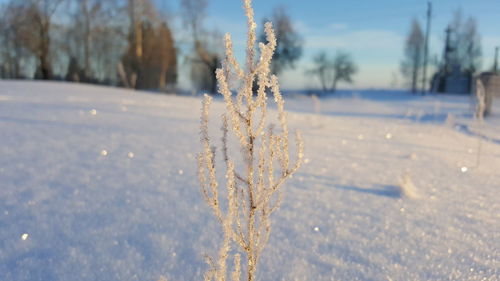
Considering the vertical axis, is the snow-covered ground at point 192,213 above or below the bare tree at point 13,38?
below

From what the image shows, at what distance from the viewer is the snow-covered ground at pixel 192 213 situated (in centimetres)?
177

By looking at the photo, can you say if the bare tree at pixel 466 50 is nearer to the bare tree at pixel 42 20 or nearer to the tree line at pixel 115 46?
the tree line at pixel 115 46

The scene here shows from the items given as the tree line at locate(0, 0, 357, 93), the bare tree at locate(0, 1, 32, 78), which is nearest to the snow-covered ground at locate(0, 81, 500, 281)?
the tree line at locate(0, 0, 357, 93)

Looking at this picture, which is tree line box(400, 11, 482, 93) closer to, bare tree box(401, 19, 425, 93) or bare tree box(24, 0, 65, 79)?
bare tree box(401, 19, 425, 93)

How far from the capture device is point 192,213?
2.36m

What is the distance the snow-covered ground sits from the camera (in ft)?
5.79

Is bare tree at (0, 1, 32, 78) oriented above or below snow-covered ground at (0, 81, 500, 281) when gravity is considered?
above

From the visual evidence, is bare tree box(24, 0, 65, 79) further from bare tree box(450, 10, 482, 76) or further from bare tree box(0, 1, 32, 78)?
bare tree box(450, 10, 482, 76)

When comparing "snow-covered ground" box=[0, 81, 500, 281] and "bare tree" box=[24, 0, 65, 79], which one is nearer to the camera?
"snow-covered ground" box=[0, 81, 500, 281]

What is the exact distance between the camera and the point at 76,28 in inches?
1118

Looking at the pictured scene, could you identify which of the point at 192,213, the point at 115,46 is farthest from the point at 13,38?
the point at 192,213

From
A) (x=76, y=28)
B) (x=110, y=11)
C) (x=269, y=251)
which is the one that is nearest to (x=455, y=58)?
(x=110, y=11)

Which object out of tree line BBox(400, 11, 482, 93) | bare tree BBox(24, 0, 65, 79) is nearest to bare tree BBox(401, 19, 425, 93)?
tree line BBox(400, 11, 482, 93)

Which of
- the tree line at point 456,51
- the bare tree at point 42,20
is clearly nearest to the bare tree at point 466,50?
Result: the tree line at point 456,51
